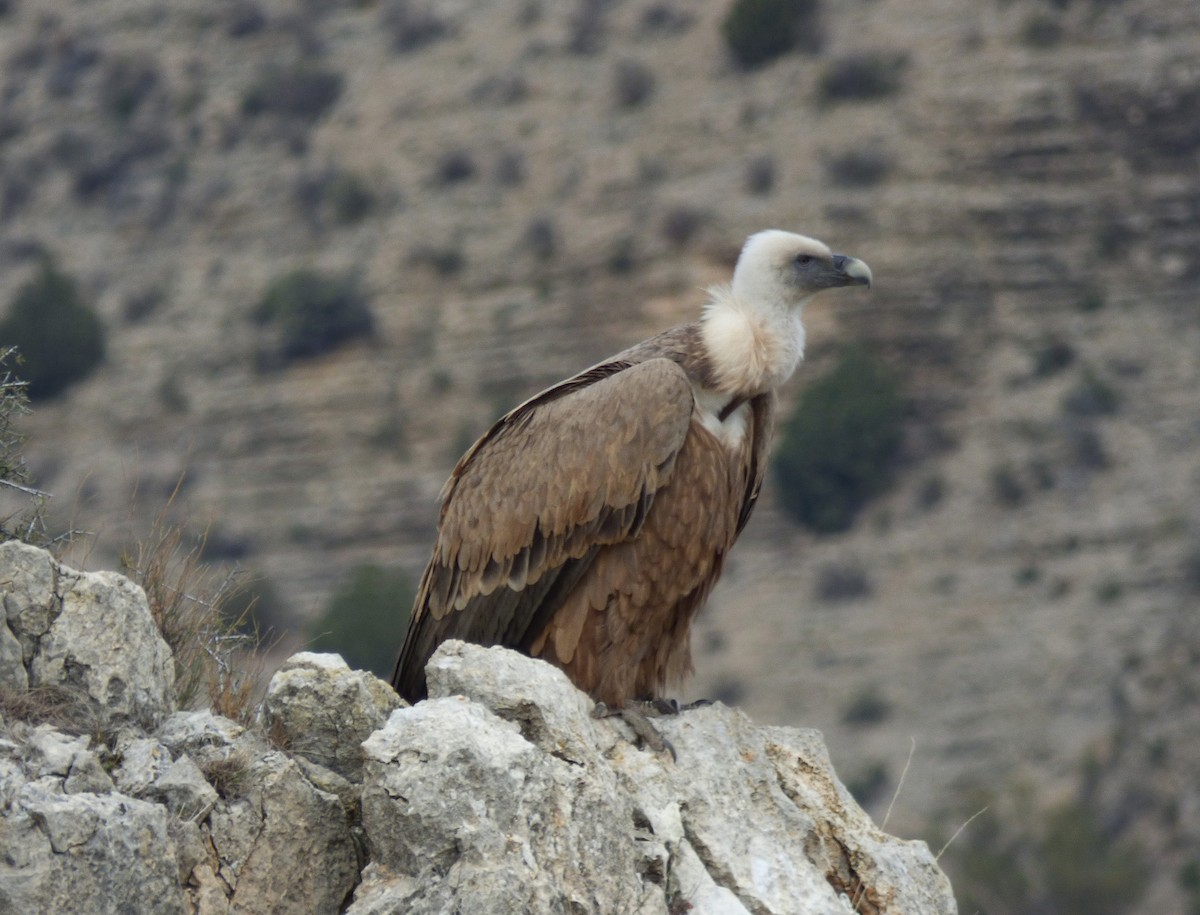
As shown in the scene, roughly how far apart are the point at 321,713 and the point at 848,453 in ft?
119

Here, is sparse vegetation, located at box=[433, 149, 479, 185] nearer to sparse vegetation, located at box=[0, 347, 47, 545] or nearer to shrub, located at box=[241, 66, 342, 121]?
shrub, located at box=[241, 66, 342, 121]

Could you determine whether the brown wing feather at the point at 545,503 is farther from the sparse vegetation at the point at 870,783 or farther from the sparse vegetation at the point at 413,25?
the sparse vegetation at the point at 413,25

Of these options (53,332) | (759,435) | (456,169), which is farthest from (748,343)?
(456,169)

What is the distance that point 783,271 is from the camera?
8.70 m

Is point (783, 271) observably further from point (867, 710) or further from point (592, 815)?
point (867, 710)

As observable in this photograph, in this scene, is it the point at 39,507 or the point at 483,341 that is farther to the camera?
the point at 483,341

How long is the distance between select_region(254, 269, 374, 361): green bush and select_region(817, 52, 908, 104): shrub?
1377cm

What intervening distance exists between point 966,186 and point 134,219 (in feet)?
75.9

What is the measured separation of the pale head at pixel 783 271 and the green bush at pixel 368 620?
19060 mm

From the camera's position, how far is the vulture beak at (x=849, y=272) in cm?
891

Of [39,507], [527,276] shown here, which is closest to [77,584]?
[39,507]

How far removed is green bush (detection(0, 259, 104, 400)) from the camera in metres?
44.6

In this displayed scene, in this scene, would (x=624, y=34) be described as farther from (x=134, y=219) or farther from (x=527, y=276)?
(x=134, y=219)

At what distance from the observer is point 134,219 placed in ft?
165
